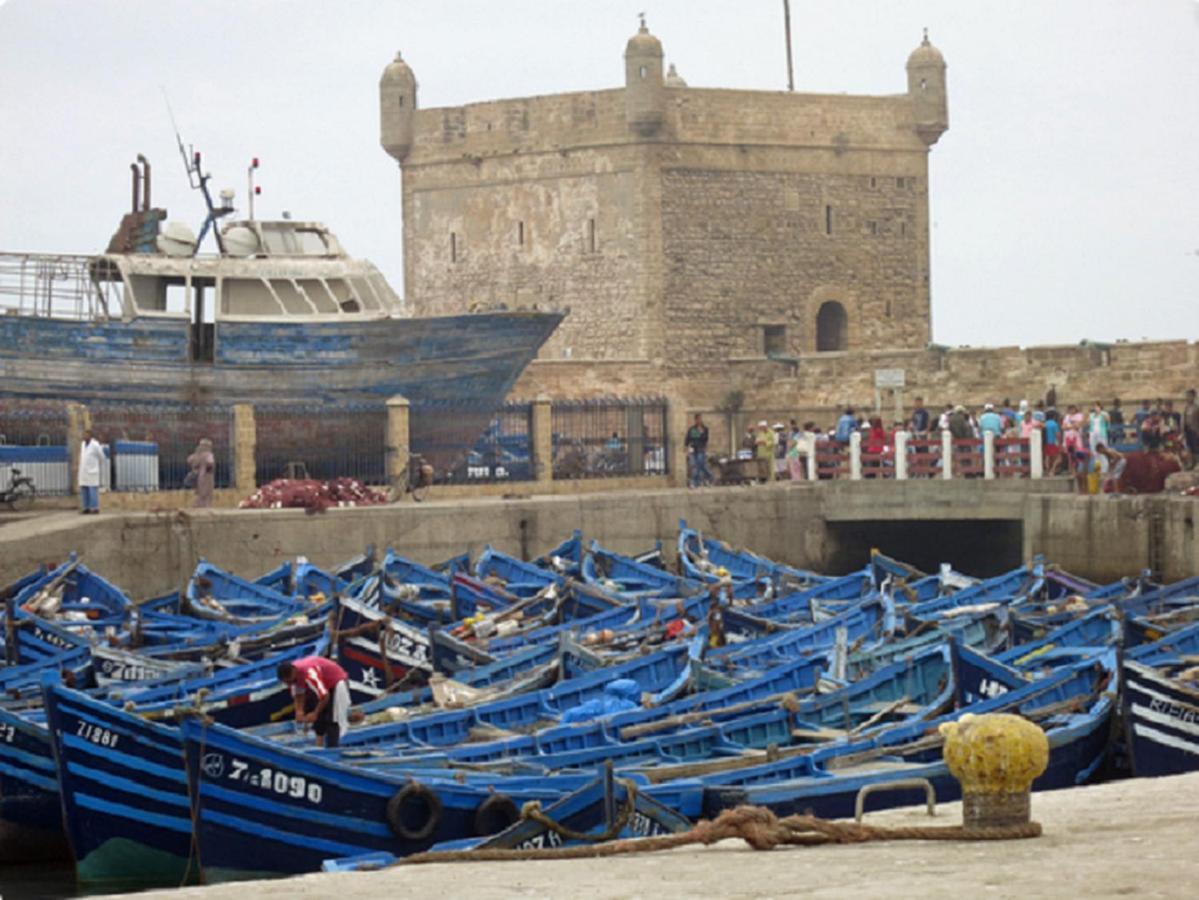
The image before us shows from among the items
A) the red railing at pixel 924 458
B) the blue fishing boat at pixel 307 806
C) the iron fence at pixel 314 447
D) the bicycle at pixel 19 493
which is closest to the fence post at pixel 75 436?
the bicycle at pixel 19 493

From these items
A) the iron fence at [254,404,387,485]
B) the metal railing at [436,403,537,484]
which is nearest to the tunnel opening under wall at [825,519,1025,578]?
the metal railing at [436,403,537,484]

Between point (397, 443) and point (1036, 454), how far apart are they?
8.47 meters

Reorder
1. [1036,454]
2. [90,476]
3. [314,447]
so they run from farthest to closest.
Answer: [314,447] → [1036,454] → [90,476]

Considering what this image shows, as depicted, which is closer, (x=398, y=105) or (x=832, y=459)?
(x=832, y=459)

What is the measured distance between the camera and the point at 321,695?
13.7m

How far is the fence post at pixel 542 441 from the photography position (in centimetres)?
3177

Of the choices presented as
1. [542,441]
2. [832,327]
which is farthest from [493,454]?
[832,327]

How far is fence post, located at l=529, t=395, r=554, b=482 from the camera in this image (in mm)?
31766

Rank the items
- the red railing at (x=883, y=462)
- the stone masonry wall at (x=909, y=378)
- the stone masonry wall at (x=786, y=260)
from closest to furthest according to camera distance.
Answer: the red railing at (x=883, y=462)
the stone masonry wall at (x=909, y=378)
the stone masonry wall at (x=786, y=260)

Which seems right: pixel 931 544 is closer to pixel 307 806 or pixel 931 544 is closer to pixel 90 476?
pixel 90 476

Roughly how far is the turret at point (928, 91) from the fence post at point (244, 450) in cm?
2247

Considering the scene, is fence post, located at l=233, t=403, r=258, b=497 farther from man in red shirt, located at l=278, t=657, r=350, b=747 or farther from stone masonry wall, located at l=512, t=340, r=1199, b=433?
man in red shirt, located at l=278, t=657, r=350, b=747

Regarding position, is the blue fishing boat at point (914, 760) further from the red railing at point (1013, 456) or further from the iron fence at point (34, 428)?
the iron fence at point (34, 428)

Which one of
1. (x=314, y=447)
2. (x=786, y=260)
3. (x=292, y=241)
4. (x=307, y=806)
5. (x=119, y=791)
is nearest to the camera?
(x=307, y=806)
